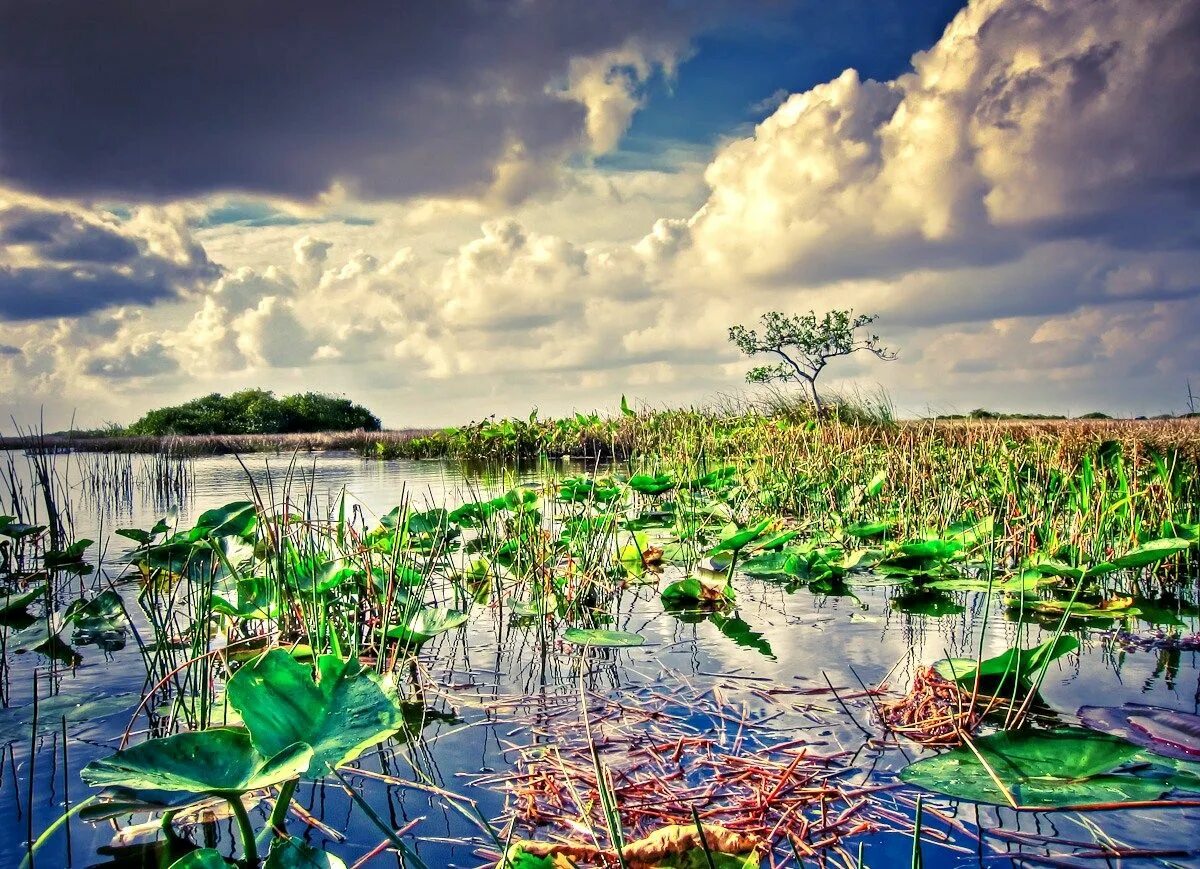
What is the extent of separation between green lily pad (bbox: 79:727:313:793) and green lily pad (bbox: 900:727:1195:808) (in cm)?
111

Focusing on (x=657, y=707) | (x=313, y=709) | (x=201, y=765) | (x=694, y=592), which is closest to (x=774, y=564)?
(x=694, y=592)

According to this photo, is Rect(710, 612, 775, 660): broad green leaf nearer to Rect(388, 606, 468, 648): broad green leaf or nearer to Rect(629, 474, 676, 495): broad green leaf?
Rect(388, 606, 468, 648): broad green leaf

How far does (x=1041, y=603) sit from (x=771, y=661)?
134cm

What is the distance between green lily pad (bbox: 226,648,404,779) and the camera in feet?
3.81

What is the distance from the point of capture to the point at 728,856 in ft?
4.08

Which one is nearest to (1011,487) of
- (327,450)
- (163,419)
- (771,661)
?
(771,661)

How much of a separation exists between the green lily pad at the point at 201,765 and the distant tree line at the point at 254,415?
3762 cm

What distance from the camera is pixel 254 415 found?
1475 inches

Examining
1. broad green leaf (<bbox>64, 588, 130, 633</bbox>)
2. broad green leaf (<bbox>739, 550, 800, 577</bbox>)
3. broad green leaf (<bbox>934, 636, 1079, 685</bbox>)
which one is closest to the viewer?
broad green leaf (<bbox>934, 636, 1079, 685</bbox>)

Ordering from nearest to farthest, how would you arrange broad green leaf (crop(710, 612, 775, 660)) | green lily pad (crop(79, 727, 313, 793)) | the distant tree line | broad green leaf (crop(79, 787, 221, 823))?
green lily pad (crop(79, 727, 313, 793))
broad green leaf (crop(79, 787, 221, 823))
broad green leaf (crop(710, 612, 775, 660))
the distant tree line

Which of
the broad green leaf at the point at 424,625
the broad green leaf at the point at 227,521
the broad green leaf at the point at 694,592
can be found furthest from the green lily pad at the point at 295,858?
the broad green leaf at the point at 694,592

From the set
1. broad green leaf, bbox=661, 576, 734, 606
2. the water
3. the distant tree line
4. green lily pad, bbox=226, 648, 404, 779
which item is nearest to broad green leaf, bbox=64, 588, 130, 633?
the water

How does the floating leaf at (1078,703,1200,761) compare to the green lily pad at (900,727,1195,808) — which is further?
the floating leaf at (1078,703,1200,761)

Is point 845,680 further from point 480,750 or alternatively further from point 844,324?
point 844,324
